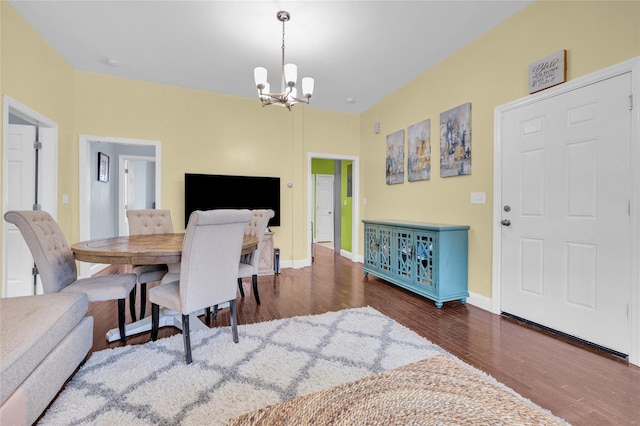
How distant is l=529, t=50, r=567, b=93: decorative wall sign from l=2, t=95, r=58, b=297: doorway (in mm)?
4663

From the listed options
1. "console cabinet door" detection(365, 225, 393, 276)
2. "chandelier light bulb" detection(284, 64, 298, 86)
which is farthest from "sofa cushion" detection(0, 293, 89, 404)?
"console cabinet door" detection(365, 225, 393, 276)

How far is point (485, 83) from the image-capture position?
118 inches

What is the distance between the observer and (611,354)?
6.68ft

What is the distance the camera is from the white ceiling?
262 centimetres

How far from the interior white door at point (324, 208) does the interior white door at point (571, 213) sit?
19.1 feet

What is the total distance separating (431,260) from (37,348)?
3.03 m

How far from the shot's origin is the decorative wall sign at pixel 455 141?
3.17 meters

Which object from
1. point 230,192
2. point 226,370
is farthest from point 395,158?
point 226,370

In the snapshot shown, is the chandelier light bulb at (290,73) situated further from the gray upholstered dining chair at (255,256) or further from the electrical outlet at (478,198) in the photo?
the electrical outlet at (478,198)

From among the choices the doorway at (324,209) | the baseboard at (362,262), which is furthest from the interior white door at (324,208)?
the baseboard at (362,262)

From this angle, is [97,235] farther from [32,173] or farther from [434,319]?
[434,319]

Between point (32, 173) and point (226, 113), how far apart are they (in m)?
2.47

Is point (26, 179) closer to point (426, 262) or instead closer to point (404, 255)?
point (404, 255)

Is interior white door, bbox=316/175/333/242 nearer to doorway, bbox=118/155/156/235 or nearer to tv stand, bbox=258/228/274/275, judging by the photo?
tv stand, bbox=258/228/274/275
